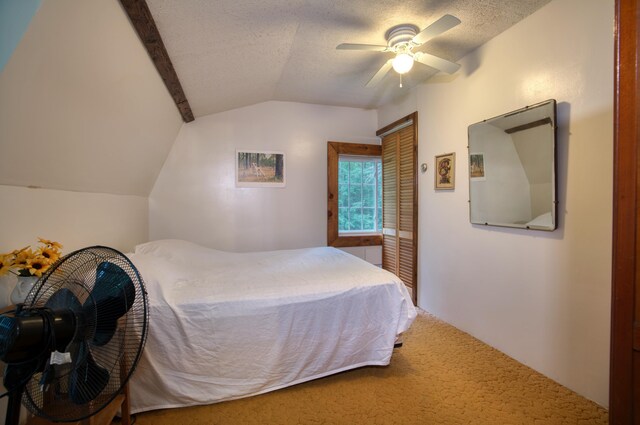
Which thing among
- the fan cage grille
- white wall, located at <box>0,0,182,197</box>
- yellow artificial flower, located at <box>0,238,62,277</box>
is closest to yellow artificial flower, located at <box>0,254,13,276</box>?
yellow artificial flower, located at <box>0,238,62,277</box>

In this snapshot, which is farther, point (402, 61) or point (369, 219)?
point (369, 219)

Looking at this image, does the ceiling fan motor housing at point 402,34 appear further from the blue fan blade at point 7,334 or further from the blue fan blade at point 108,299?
the blue fan blade at point 7,334

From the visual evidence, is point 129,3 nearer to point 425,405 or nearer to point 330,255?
point 330,255

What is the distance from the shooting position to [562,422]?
1481 millimetres

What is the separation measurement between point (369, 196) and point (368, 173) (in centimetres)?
34

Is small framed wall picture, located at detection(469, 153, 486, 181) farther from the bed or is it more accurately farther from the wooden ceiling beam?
the wooden ceiling beam

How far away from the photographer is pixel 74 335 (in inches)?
30.6

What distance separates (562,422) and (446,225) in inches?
62.2

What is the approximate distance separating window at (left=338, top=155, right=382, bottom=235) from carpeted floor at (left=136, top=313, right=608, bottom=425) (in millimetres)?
2086

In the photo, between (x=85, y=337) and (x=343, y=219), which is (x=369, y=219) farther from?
(x=85, y=337)

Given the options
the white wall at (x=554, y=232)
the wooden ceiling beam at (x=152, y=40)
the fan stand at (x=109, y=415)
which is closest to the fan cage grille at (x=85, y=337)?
the fan stand at (x=109, y=415)

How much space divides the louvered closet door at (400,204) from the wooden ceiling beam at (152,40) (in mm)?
2404

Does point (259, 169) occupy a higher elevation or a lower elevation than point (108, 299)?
higher

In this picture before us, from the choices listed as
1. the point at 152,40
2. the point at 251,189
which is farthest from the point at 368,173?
the point at 152,40
